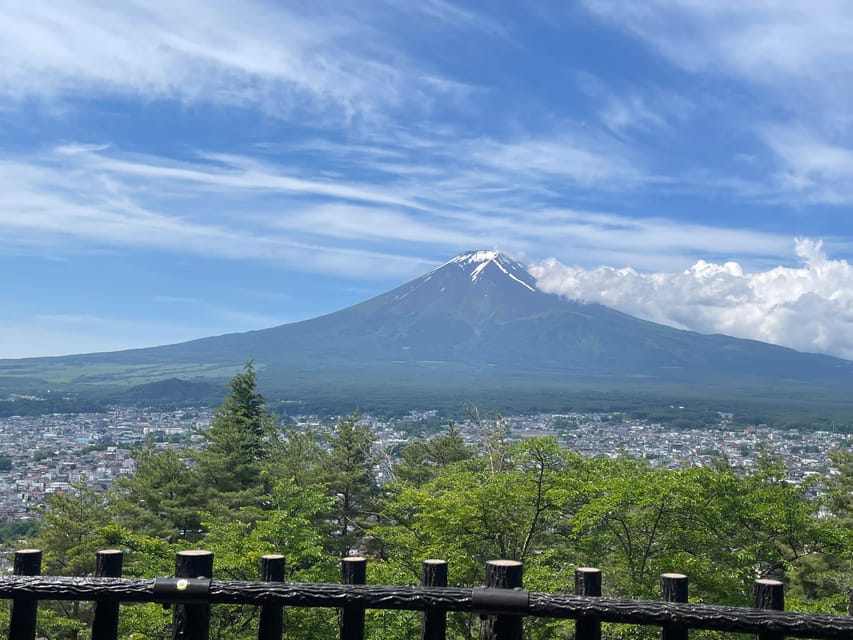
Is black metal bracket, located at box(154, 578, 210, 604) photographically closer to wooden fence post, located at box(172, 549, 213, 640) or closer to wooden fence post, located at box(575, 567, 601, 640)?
wooden fence post, located at box(172, 549, 213, 640)

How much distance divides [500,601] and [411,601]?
37 centimetres

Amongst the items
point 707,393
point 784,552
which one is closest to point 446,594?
point 784,552

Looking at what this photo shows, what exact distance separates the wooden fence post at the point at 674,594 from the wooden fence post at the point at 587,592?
0.89 ft

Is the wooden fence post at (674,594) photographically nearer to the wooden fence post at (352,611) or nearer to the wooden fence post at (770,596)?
the wooden fence post at (770,596)

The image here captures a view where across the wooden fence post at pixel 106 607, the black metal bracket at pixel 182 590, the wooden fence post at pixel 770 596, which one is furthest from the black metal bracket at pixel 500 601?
the wooden fence post at pixel 106 607

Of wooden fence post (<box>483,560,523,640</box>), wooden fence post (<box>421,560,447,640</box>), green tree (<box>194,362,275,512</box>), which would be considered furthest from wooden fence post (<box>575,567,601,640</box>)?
green tree (<box>194,362,275,512</box>)

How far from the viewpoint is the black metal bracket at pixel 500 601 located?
9.25ft

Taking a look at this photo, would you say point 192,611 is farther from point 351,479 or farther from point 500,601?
point 351,479

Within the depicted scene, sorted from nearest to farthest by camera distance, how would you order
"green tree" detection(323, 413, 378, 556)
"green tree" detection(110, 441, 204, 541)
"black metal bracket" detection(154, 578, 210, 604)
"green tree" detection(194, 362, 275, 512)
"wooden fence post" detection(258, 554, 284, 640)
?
"black metal bracket" detection(154, 578, 210, 604) → "wooden fence post" detection(258, 554, 284, 640) → "green tree" detection(110, 441, 204, 541) → "green tree" detection(194, 362, 275, 512) → "green tree" detection(323, 413, 378, 556)

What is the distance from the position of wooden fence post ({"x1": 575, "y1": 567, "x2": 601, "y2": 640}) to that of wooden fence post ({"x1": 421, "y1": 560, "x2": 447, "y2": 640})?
0.57 metres

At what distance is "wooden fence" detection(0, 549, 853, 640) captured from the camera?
282 centimetres

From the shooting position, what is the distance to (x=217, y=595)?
2.97 m

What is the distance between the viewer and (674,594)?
2896mm

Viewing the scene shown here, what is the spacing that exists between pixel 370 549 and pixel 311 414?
100166 millimetres
